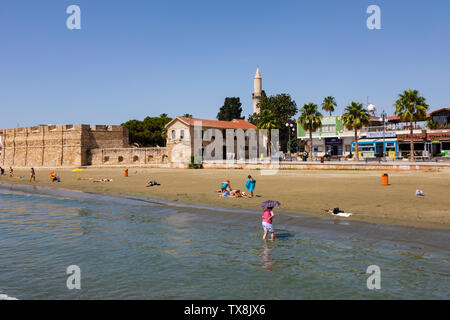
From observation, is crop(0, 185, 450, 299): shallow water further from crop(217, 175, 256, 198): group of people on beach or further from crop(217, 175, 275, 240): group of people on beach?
crop(217, 175, 256, 198): group of people on beach

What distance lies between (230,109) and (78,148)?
4949 cm

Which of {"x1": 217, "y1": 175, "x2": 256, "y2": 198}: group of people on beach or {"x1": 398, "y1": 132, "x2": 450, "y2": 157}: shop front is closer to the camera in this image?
{"x1": 217, "y1": 175, "x2": 256, "y2": 198}: group of people on beach

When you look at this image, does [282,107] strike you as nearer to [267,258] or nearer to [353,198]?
[353,198]

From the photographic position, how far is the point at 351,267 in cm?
891

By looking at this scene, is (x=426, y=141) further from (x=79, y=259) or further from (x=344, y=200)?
(x=79, y=259)

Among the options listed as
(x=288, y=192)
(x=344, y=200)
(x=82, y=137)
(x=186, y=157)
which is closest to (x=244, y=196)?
(x=288, y=192)

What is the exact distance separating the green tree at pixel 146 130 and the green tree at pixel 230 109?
25.2 metres

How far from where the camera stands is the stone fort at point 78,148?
60.1 m

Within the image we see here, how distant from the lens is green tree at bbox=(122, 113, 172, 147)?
7944 centimetres

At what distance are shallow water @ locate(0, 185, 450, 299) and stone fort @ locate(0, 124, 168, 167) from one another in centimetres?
4447

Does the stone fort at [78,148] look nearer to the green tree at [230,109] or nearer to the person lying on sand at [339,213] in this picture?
the green tree at [230,109]

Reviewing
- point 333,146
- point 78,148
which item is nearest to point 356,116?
point 333,146

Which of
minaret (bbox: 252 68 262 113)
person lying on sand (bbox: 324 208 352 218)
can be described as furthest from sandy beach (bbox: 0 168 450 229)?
minaret (bbox: 252 68 262 113)

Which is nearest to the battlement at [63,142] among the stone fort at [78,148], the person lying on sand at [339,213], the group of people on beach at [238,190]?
the stone fort at [78,148]
